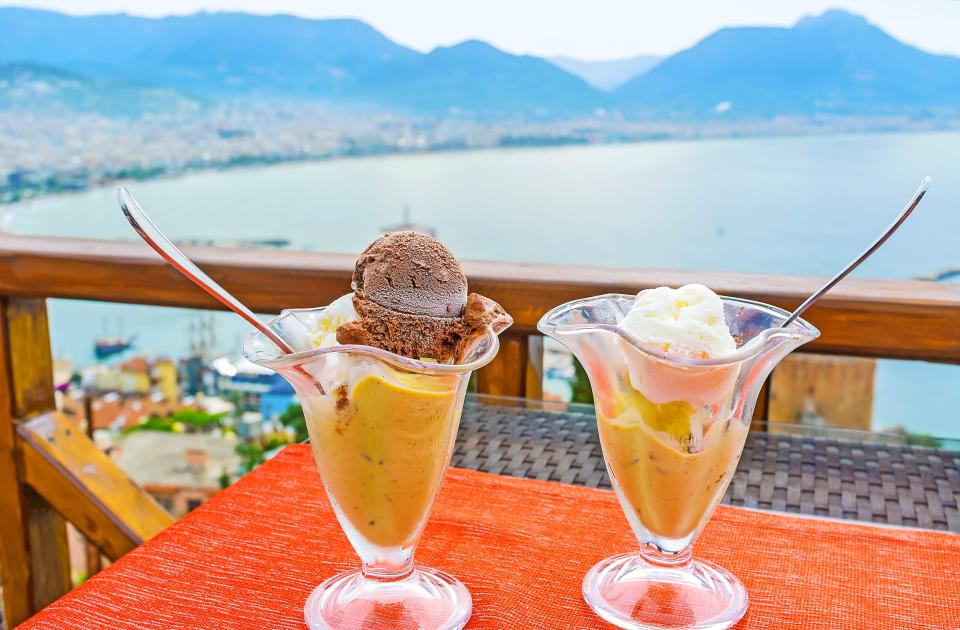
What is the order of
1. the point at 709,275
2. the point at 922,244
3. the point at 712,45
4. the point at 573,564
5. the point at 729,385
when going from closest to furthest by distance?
the point at 729,385
the point at 573,564
the point at 709,275
the point at 922,244
the point at 712,45

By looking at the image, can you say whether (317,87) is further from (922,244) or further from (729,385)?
(729,385)

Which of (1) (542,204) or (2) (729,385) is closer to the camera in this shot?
(2) (729,385)

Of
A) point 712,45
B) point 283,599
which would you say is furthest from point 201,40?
point 283,599

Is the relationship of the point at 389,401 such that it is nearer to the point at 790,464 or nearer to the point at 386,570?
the point at 386,570

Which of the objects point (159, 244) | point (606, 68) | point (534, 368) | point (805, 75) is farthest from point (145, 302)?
point (606, 68)

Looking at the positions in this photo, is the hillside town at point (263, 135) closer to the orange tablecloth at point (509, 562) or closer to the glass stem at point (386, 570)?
the orange tablecloth at point (509, 562)

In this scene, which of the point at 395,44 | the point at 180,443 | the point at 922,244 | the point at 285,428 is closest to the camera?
the point at 285,428
